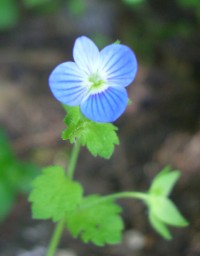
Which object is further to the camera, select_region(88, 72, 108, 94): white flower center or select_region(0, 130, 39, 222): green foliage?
select_region(0, 130, 39, 222): green foliage

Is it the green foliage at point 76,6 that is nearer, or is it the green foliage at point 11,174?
the green foliage at point 11,174

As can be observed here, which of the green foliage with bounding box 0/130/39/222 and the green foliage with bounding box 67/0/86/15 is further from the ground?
the green foliage with bounding box 67/0/86/15

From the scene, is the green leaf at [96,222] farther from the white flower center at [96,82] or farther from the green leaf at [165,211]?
the white flower center at [96,82]

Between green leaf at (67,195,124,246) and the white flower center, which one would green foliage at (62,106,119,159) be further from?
green leaf at (67,195,124,246)

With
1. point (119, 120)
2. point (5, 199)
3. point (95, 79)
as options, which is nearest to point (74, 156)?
point (95, 79)

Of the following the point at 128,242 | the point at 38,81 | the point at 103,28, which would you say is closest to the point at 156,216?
the point at 128,242

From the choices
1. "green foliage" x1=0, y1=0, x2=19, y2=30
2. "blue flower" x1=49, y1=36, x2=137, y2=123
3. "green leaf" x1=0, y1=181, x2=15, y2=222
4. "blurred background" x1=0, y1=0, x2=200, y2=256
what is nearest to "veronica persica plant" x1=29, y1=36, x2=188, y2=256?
"blue flower" x1=49, y1=36, x2=137, y2=123

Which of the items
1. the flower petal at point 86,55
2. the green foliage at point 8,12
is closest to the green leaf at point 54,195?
the flower petal at point 86,55
